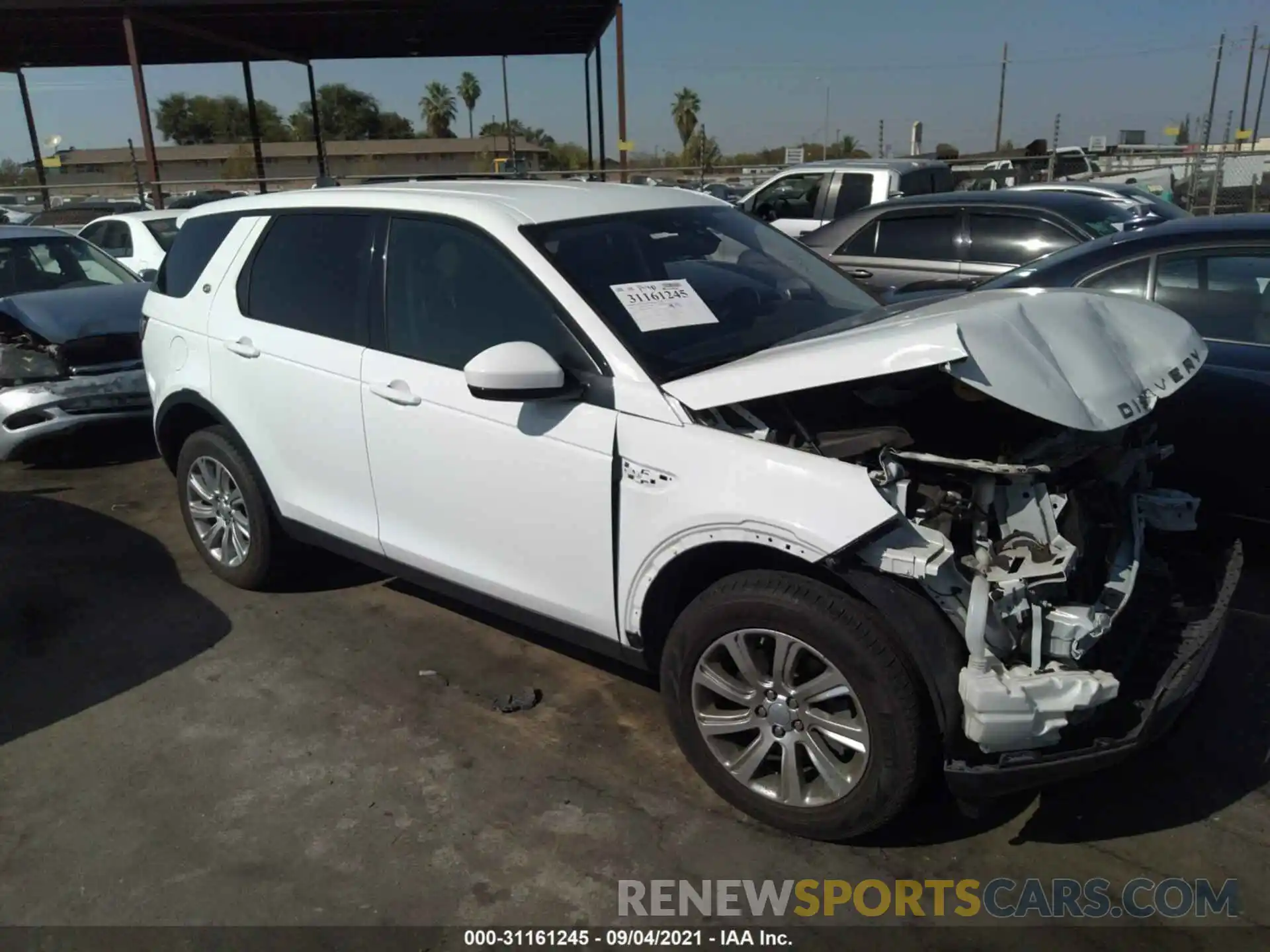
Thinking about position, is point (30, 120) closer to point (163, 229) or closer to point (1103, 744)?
point (163, 229)

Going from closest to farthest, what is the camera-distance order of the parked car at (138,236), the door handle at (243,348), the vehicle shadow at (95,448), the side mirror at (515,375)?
the side mirror at (515,375), the door handle at (243,348), the vehicle shadow at (95,448), the parked car at (138,236)

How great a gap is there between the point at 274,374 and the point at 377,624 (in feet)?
3.98

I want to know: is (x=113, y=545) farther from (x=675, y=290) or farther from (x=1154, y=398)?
(x=1154, y=398)

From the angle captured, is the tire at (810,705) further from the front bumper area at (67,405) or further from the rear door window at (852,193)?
the rear door window at (852,193)

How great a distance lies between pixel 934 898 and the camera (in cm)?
271

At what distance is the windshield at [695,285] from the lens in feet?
10.8

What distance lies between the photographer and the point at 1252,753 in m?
3.30

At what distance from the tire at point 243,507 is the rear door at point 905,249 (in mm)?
5295

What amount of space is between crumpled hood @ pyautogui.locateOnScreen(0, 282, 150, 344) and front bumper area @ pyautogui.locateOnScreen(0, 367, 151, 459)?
353 millimetres

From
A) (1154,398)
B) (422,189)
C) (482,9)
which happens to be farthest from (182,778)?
(482,9)

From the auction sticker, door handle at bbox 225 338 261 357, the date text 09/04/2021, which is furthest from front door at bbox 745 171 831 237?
the date text 09/04/2021

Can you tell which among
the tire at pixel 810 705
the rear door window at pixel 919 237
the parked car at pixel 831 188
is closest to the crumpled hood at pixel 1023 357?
the tire at pixel 810 705

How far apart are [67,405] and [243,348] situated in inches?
125

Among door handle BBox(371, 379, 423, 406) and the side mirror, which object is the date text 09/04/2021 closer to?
the side mirror
